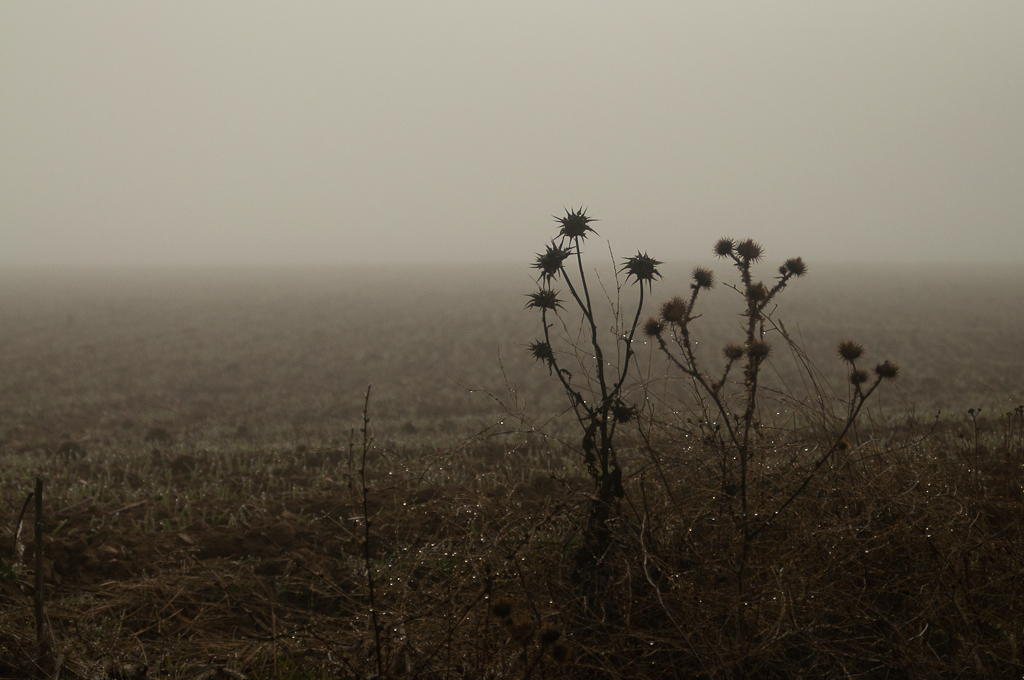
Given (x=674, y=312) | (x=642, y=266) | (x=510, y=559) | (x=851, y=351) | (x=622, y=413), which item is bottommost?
(x=510, y=559)

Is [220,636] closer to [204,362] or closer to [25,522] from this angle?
[25,522]

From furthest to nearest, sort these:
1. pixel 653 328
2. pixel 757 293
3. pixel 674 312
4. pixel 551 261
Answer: pixel 757 293, pixel 653 328, pixel 674 312, pixel 551 261

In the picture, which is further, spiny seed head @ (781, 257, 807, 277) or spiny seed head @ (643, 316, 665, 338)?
spiny seed head @ (781, 257, 807, 277)

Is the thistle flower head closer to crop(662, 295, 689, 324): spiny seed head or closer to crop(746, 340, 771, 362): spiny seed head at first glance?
crop(662, 295, 689, 324): spiny seed head

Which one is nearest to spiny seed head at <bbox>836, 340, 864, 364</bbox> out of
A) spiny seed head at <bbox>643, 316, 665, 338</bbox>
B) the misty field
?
the misty field

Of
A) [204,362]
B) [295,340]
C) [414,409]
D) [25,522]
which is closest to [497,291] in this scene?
[295,340]

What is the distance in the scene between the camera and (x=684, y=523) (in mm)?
2533

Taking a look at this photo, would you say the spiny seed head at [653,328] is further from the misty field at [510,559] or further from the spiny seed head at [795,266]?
the spiny seed head at [795,266]

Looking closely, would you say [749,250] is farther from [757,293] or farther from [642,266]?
[642,266]

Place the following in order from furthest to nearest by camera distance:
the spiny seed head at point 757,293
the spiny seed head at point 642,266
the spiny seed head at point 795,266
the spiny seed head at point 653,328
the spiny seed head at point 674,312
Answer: the spiny seed head at point 795,266 < the spiny seed head at point 757,293 < the spiny seed head at point 653,328 < the spiny seed head at point 674,312 < the spiny seed head at point 642,266

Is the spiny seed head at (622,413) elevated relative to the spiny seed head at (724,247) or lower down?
lower down

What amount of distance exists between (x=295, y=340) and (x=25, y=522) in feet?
41.6

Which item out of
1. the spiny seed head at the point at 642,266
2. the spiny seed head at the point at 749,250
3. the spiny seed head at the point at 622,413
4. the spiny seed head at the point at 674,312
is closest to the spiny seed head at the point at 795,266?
the spiny seed head at the point at 749,250

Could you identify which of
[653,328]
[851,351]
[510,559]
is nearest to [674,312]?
[653,328]
